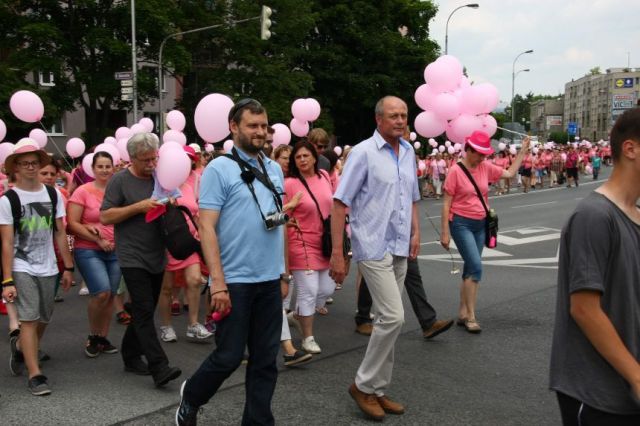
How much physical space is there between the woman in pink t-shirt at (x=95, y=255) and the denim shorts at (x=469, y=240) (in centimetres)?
323

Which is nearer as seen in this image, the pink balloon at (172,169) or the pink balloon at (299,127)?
the pink balloon at (172,169)

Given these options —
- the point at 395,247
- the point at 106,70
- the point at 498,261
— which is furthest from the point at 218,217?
the point at 106,70

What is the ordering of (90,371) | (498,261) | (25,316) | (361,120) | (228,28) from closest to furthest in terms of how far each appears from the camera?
(25,316), (90,371), (498,261), (228,28), (361,120)

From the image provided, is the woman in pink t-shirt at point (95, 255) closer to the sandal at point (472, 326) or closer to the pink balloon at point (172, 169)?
the pink balloon at point (172, 169)

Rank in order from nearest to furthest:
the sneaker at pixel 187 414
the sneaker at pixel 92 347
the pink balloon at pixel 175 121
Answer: the sneaker at pixel 187 414, the sneaker at pixel 92 347, the pink balloon at pixel 175 121

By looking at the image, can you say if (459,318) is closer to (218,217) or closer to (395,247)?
(395,247)

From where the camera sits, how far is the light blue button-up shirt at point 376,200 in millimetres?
4430

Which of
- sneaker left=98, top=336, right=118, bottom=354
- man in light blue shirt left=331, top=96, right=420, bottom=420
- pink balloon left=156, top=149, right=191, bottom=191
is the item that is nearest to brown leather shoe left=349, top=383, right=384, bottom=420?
man in light blue shirt left=331, top=96, right=420, bottom=420

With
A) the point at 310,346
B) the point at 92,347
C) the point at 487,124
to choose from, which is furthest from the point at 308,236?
the point at 487,124

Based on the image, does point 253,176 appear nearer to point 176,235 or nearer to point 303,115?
point 176,235

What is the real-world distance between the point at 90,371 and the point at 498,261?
7364 mm

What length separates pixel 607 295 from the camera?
2.16 metres

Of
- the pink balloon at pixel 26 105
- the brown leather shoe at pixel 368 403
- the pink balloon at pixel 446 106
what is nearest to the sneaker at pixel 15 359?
the brown leather shoe at pixel 368 403

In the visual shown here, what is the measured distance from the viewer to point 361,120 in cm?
4350
